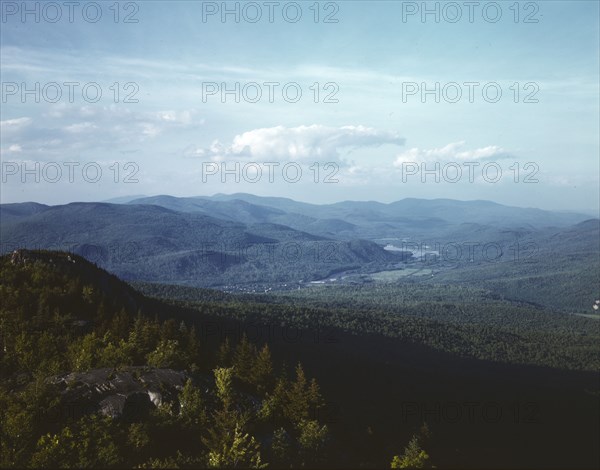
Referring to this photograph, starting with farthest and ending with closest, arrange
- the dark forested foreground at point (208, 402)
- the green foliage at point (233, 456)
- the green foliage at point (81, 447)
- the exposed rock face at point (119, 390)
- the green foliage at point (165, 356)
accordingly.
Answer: the green foliage at point (165, 356)
the exposed rock face at point (119, 390)
the dark forested foreground at point (208, 402)
the green foliage at point (233, 456)
the green foliage at point (81, 447)

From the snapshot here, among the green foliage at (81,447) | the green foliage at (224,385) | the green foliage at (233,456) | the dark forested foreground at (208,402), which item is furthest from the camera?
the green foliage at (224,385)

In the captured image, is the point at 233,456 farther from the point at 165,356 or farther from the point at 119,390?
the point at 165,356

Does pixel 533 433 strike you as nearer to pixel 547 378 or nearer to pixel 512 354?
pixel 547 378

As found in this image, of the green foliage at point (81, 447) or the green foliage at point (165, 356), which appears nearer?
the green foliage at point (81, 447)

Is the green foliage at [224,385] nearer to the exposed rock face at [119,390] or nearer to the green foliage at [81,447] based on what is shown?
the exposed rock face at [119,390]

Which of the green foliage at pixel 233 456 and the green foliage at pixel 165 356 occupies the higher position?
the green foliage at pixel 165 356

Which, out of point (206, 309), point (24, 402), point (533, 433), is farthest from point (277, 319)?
point (24, 402)

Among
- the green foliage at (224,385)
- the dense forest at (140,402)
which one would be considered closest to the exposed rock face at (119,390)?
the dense forest at (140,402)

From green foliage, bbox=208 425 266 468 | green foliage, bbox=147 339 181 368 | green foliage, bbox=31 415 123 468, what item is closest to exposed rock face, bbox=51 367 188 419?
green foliage, bbox=147 339 181 368

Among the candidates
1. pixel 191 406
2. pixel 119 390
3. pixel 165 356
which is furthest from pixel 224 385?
pixel 165 356
